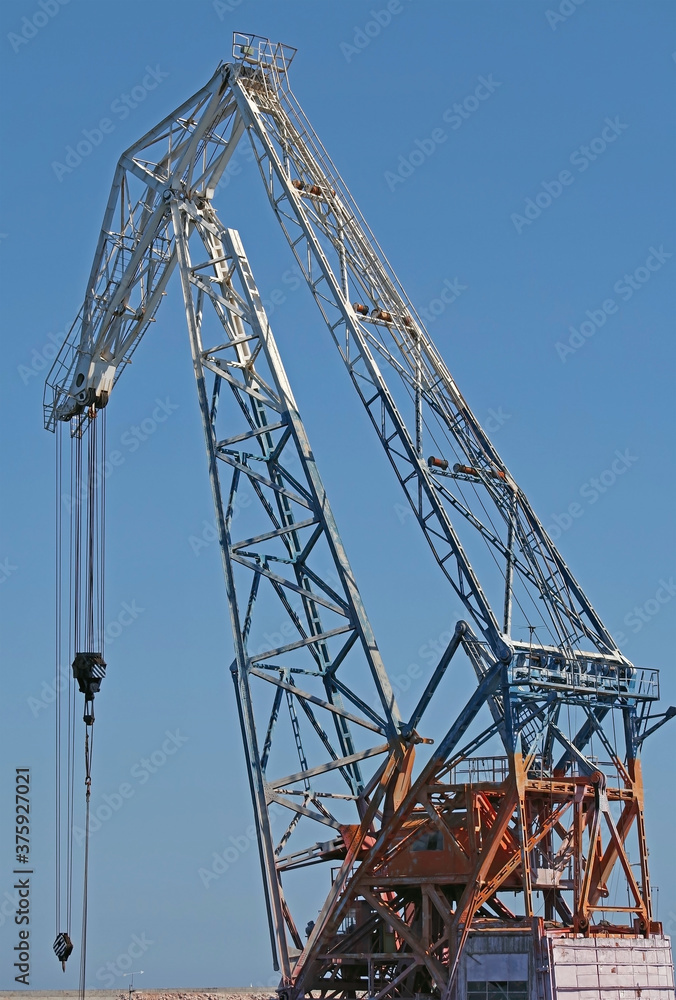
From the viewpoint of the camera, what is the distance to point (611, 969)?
107 feet

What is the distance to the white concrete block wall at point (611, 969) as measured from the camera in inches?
1248

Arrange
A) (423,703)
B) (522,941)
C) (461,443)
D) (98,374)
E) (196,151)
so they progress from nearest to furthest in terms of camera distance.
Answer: (522,941), (423,703), (461,443), (196,151), (98,374)

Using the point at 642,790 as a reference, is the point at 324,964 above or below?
below

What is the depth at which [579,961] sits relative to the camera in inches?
1262

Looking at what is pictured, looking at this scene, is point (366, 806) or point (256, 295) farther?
point (256, 295)

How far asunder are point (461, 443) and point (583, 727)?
7916mm

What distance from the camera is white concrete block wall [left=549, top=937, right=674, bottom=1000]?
104ft

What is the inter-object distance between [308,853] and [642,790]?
8499 millimetres

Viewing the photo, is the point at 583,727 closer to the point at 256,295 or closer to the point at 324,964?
the point at 324,964

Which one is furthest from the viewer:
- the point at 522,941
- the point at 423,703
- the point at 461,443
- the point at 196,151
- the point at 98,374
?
the point at 98,374

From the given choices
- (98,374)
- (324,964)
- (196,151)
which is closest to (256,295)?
(196,151)

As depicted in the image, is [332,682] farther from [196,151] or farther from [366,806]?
[196,151]

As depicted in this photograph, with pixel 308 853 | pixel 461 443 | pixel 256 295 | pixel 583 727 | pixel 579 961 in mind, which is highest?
pixel 256 295

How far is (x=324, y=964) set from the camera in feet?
117
